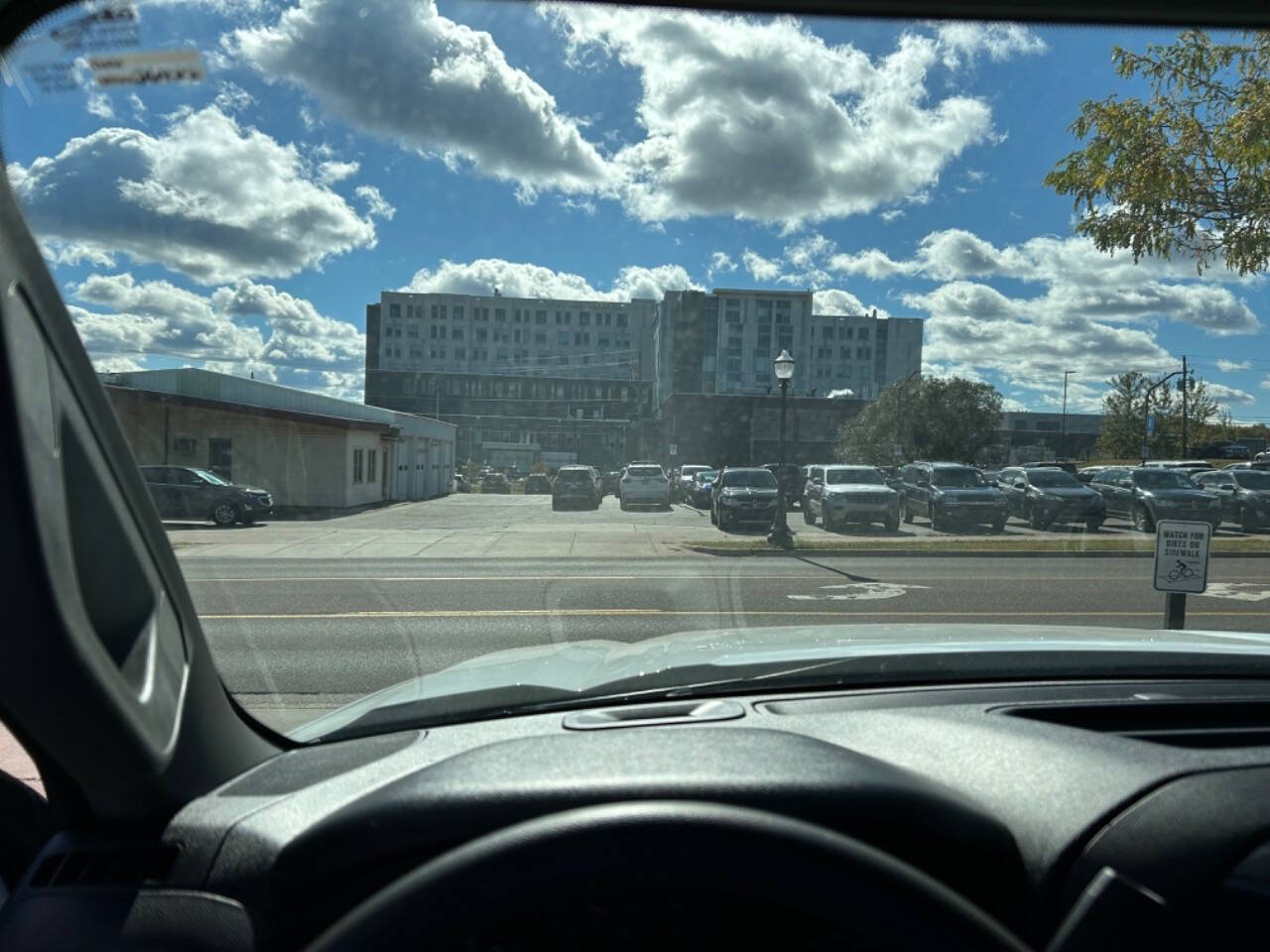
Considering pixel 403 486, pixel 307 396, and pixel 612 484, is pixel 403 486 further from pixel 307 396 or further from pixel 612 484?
pixel 612 484

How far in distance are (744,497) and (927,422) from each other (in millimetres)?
12050

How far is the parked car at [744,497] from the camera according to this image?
63.3ft

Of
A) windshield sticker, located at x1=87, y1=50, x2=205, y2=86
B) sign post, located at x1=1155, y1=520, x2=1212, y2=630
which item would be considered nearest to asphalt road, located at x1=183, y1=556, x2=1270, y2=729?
sign post, located at x1=1155, y1=520, x2=1212, y2=630

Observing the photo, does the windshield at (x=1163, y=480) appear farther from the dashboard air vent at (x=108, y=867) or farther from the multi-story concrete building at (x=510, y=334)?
the dashboard air vent at (x=108, y=867)

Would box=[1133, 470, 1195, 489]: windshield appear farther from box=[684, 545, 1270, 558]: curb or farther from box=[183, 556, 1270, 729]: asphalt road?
box=[183, 556, 1270, 729]: asphalt road

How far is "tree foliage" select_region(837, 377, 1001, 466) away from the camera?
6539 millimetres

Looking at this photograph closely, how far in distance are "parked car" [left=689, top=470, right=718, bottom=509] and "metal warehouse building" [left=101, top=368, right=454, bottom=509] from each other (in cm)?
2074

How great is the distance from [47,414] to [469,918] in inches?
56.1

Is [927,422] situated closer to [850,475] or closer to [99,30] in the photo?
[99,30]

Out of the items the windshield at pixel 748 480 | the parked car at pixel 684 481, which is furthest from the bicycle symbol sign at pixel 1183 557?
the parked car at pixel 684 481

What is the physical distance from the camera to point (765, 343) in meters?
6.27

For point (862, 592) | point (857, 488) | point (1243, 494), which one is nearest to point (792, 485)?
point (857, 488)

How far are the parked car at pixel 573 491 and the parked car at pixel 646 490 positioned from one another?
2.55 feet

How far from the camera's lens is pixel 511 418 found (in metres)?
6.73
